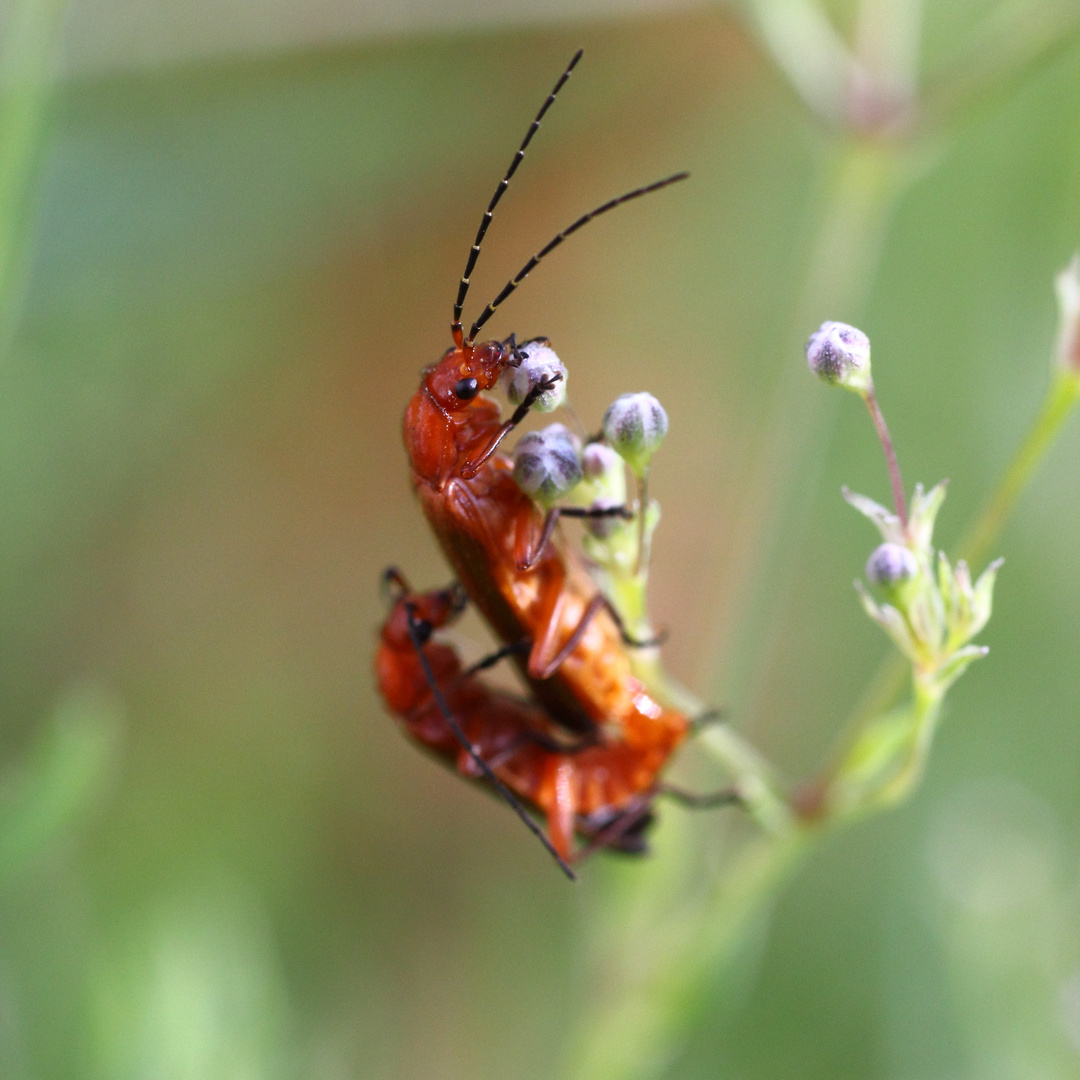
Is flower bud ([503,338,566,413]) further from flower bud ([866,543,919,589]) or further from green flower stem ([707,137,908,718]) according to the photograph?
green flower stem ([707,137,908,718])

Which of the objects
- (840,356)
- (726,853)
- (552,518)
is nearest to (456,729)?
(552,518)

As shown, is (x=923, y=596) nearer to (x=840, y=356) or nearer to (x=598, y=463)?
(x=840, y=356)

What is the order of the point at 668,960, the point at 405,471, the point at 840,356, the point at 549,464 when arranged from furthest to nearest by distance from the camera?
the point at 405,471, the point at 668,960, the point at 549,464, the point at 840,356

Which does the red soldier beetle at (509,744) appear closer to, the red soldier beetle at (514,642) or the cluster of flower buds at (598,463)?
the red soldier beetle at (514,642)

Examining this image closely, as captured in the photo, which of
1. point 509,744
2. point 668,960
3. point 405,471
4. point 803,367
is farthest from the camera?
point 405,471

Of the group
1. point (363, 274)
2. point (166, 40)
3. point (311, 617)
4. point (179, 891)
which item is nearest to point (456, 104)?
point (363, 274)

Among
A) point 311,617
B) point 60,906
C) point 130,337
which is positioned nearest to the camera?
point 60,906

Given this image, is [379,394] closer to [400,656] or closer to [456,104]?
[456,104]
